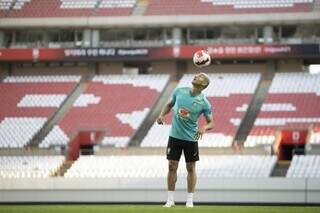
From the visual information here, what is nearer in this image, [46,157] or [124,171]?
[124,171]

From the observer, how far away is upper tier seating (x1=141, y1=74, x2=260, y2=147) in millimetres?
35156

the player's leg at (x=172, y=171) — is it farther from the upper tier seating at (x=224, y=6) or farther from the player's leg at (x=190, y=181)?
the upper tier seating at (x=224, y=6)

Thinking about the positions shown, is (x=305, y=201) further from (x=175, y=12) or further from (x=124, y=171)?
(x=175, y=12)

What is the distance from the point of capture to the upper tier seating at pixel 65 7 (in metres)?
42.4

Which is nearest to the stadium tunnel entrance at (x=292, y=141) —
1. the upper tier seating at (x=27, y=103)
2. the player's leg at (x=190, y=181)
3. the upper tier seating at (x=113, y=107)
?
the upper tier seating at (x=113, y=107)

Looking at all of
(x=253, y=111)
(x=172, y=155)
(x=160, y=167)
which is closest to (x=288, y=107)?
(x=253, y=111)

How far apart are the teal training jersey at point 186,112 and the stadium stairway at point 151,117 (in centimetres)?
2462

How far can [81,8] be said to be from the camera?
42781 millimetres

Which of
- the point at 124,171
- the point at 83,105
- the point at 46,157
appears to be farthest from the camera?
the point at 83,105

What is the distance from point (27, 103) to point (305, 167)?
15.9 metres

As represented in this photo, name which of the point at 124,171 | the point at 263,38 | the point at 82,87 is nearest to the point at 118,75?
the point at 82,87

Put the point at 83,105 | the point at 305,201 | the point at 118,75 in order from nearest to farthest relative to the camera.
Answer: the point at 305,201 → the point at 83,105 → the point at 118,75

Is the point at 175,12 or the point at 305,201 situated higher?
the point at 175,12

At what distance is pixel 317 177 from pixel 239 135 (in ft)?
22.5
